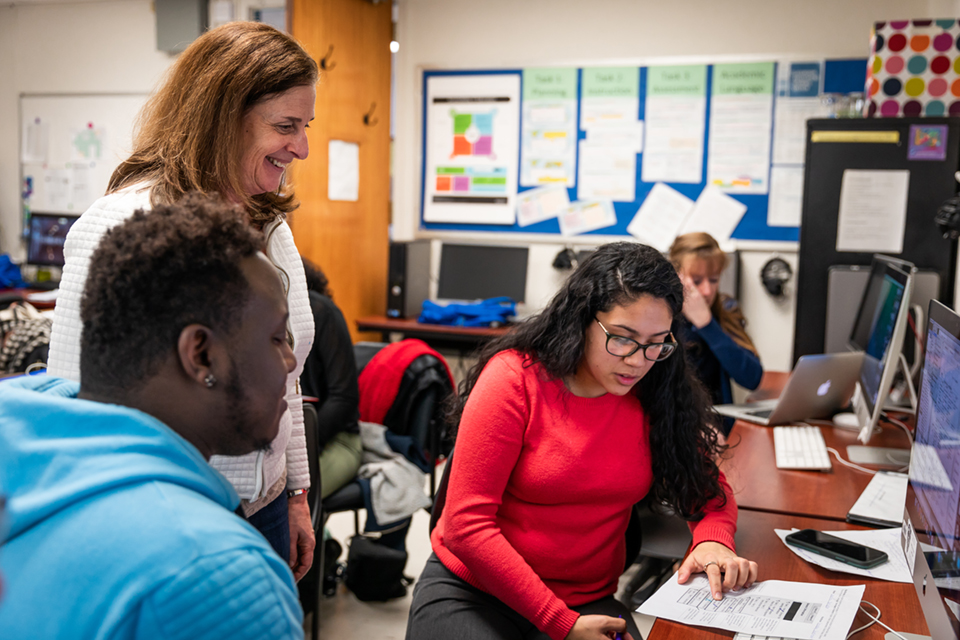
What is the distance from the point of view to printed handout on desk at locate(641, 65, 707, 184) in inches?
160

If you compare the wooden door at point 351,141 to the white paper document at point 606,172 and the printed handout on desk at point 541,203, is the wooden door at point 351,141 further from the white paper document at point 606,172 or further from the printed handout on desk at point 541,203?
the white paper document at point 606,172

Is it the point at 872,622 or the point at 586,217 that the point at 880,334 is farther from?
the point at 586,217

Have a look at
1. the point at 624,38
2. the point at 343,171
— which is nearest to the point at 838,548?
the point at 343,171

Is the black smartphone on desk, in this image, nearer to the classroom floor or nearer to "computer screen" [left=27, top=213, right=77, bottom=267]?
the classroom floor

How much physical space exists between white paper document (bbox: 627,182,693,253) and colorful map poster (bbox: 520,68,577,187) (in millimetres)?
435

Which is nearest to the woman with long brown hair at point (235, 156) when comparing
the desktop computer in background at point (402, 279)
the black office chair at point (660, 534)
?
the black office chair at point (660, 534)

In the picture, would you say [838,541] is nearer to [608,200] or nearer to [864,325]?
[864,325]

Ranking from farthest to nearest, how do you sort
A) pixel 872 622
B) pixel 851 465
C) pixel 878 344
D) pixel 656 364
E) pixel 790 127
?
pixel 790 127 → pixel 878 344 → pixel 851 465 → pixel 656 364 → pixel 872 622

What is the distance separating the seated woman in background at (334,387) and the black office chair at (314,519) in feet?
0.70

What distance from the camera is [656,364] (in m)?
1.51

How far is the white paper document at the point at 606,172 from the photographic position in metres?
4.23

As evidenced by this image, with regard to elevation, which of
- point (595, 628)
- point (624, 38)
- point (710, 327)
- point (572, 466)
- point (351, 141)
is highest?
point (624, 38)

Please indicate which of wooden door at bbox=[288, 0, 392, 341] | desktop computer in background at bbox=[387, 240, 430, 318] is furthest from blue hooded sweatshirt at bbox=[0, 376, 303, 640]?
desktop computer in background at bbox=[387, 240, 430, 318]

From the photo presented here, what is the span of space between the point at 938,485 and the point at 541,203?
356 centimetres
